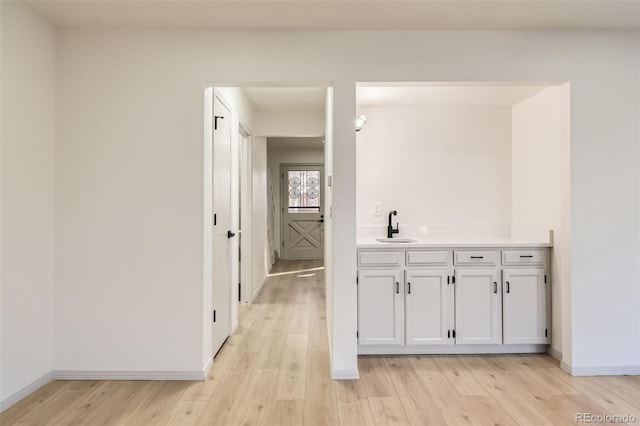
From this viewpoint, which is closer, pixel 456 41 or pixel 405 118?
pixel 456 41

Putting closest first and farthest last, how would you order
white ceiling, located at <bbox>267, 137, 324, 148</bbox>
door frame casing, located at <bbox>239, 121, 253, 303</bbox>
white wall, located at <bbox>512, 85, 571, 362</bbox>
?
white wall, located at <bbox>512, 85, 571, 362</bbox> < door frame casing, located at <bbox>239, 121, 253, 303</bbox> < white ceiling, located at <bbox>267, 137, 324, 148</bbox>

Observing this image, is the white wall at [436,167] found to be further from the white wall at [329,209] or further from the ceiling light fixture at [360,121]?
the white wall at [329,209]

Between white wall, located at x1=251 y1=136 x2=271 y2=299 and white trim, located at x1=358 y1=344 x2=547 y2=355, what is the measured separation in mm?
2092

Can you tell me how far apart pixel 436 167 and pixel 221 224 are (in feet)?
6.75

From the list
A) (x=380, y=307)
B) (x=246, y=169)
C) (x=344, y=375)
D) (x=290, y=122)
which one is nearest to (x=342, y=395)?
(x=344, y=375)

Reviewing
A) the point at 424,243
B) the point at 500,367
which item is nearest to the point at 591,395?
the point at 500,367

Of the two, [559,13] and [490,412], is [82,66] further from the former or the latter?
[490,412]

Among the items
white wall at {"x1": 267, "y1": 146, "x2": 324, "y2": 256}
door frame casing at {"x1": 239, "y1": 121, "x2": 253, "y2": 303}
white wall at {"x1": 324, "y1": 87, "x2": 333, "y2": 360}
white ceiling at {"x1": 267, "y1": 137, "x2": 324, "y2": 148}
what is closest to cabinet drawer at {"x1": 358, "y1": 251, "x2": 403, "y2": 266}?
white wall at {"x1": 324, "y1": 87, "x2": 333, "y2": 360}

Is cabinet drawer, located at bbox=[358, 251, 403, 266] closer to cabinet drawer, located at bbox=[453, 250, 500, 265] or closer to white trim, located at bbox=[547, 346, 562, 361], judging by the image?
cabinet drawer, located at bbox=[453, 250, 500, 265]

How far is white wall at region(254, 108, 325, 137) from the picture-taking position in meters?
4.64

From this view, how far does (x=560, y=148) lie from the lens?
266 centimetres

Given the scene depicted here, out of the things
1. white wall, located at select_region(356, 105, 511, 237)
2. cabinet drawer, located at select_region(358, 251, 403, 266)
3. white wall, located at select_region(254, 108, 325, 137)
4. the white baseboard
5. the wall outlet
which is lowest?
the white baseboard

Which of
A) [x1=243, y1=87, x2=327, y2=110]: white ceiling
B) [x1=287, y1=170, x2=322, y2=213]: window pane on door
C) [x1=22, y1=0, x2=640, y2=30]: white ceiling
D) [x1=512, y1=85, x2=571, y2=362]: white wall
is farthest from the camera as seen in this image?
[x1=287, y1=170, x2=322, y2=213]: window pane on door

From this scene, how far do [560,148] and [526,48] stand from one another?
2.52ft
